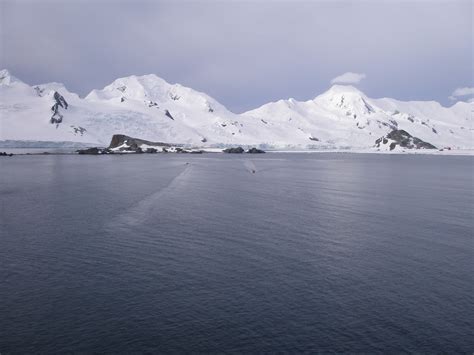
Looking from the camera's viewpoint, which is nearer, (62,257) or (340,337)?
(340,337)

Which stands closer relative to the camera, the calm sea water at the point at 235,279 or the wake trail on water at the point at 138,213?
the calm sea water at the point at 235,279

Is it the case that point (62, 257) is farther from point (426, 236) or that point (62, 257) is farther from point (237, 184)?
point (237, 184)

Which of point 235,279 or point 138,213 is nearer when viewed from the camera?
point 235,279

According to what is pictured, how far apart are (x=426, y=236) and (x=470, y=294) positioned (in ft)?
31.5

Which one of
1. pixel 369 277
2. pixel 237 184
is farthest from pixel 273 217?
pixel 237 184

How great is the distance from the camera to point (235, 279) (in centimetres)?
1820

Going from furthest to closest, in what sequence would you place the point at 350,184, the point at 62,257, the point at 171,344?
1. the point at 350,184
2. the point at 62,257
3. the point at 171,344

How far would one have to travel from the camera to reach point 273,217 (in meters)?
32.2

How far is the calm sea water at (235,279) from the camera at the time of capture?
1329cm

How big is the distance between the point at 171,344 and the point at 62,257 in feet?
34.9

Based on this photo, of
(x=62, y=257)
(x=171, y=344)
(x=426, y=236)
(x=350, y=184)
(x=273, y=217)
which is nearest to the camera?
(x=171, y=344)

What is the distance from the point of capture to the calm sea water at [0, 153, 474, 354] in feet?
43.6

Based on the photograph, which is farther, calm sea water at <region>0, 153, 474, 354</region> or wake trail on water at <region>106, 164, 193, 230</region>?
wake trail on water at <region>106, 164, 193, 230</region>

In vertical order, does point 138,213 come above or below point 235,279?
above
